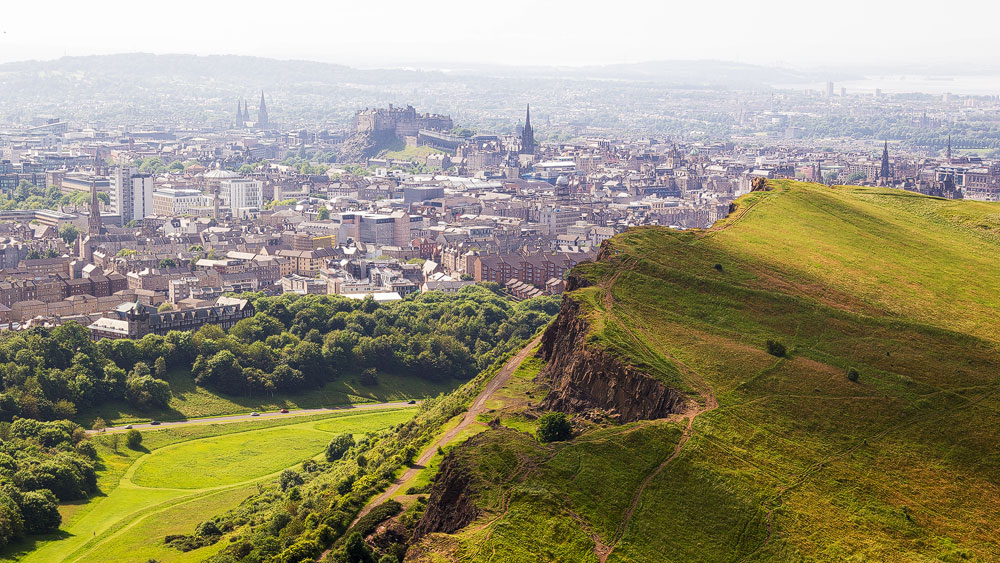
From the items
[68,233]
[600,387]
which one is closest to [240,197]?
[68,233]

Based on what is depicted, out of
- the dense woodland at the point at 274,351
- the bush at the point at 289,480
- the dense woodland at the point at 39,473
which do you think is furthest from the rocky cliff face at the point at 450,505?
the dense woodland at the point at 274,351

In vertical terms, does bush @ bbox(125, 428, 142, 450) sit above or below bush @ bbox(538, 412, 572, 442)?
below

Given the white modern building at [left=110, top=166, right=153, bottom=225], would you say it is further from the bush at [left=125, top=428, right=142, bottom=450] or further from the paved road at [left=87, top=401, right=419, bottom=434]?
the bush at [left=125, top=428, right=142, bottom=450]

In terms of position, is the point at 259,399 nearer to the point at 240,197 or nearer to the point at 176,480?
the point at 176,480


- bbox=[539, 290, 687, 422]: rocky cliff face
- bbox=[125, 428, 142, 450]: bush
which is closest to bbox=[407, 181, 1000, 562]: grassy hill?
bbox=[539, 290, 687, 422]: rocky cliff face

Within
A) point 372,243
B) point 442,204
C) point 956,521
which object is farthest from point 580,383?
point 442,204

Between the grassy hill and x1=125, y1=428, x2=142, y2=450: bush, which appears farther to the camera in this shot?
x1=125, y1=428, x2=142, y2=450: bush
